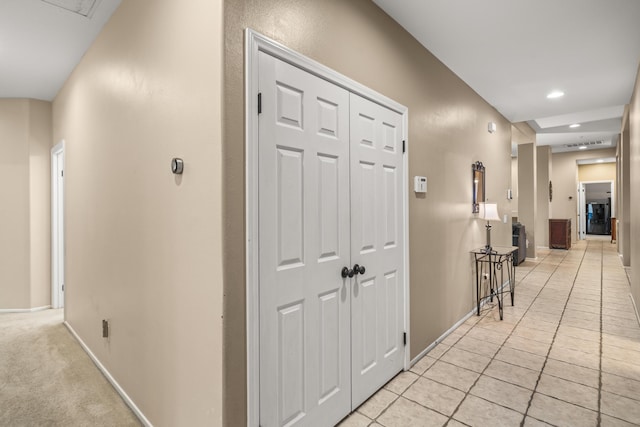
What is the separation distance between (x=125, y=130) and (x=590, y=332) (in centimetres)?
461

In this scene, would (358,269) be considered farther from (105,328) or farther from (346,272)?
(105,328)

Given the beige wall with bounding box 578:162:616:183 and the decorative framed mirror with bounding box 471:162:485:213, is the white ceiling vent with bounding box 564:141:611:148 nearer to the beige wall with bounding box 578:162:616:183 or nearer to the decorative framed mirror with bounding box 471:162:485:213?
the beige wall with bounding box 578:162:616:183

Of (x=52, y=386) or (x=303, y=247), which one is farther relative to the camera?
(x=52, y=386)

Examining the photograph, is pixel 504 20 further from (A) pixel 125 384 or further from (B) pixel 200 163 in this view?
(A) pixel 125 384

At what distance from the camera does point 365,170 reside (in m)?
2.19

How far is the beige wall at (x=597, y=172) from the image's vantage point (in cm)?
1105

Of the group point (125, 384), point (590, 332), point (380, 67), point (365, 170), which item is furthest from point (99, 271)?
point (590, 332)

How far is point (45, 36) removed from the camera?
8.72 ft

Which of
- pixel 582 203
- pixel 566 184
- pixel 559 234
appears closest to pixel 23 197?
pixel 559 234

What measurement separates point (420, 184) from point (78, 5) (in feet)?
9.21

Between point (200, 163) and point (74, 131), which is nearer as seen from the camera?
point (200, 163)

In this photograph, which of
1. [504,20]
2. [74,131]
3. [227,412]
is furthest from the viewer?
[74,131]

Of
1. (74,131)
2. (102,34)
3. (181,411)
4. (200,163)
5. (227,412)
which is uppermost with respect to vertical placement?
(102,34)

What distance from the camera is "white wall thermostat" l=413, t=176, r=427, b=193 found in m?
2.68
